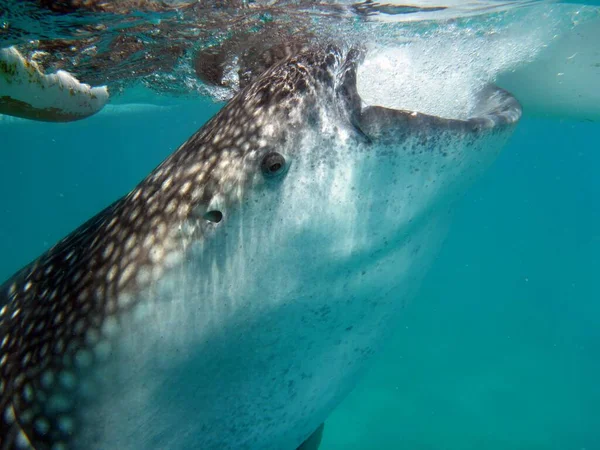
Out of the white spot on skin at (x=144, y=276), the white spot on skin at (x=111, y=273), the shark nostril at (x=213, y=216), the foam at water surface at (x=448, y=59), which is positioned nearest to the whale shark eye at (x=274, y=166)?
the shark nostril at (x=213, y=216)

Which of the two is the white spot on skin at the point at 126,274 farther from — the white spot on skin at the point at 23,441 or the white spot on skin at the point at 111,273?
the white spot on skin at the point at 23,441

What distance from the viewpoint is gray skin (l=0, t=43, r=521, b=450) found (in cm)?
186

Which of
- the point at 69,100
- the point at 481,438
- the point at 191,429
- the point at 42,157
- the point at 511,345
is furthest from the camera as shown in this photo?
the point at 42,157

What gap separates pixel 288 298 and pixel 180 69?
7.87 m

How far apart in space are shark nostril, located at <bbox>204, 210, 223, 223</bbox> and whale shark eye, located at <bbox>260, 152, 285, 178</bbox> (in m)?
0.28

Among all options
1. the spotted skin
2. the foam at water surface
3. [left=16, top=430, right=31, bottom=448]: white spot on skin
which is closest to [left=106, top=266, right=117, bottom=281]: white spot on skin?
the spotted skin

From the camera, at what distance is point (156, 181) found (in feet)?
7.43

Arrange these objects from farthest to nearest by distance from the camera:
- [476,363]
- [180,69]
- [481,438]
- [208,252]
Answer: [476,363]
[481,438]
[180,69]
[208,252]

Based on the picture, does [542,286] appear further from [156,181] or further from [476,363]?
[156,181]

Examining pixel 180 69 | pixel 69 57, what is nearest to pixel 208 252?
pixel 69 57

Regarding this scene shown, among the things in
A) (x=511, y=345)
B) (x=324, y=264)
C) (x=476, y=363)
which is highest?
(x=324, y=264)

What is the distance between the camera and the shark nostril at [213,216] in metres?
1.91

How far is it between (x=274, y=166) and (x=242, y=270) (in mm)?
486

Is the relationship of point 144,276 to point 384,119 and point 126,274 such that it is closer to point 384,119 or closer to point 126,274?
point 126,274
